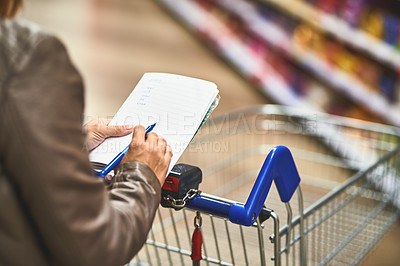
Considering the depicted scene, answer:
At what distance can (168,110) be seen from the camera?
124cm

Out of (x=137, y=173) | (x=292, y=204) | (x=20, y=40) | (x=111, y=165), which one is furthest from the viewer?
(x=292, y=204)

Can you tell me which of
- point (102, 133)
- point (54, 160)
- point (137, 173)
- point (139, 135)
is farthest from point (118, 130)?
point (54, 160)

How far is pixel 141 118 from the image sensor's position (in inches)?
49.1

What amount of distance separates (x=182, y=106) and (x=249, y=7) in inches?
167

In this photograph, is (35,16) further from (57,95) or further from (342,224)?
(57,95)

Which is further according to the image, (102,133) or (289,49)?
(289,49)

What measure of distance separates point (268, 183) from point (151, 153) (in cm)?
32

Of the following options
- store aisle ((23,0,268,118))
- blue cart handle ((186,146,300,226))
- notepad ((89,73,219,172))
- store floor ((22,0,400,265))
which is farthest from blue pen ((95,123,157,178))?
store aisle ((23,0,268,118))

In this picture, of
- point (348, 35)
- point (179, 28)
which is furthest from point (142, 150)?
point (179, 28)

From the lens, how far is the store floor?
4.71 meters

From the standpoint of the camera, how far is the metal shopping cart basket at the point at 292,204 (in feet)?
5.09

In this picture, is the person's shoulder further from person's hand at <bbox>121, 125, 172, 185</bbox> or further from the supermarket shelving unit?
the supermarket shelving unit

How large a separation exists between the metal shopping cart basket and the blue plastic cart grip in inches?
0.5

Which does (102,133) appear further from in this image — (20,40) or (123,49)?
(123,49)
